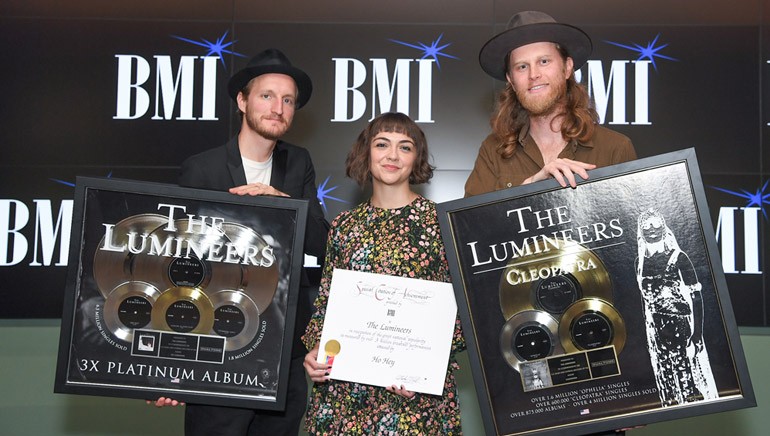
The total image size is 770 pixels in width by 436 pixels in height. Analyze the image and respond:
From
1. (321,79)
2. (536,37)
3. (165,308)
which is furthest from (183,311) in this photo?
(321,79)

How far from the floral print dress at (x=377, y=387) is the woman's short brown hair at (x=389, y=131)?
22cm

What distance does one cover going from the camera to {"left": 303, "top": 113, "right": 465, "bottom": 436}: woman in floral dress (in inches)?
91.3

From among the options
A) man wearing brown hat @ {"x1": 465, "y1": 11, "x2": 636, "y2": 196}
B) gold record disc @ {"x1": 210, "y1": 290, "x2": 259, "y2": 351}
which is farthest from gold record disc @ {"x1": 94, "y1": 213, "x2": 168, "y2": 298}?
man wearing brown hat @ {"x1": 465, "y1": 11, "x2": 636, "y2": 196}

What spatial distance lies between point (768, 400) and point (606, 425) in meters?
2.42

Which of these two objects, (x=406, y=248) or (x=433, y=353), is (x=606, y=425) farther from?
(x=406, y=248)

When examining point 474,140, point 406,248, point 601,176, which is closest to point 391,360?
point 406,248

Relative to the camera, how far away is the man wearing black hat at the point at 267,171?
264 cm

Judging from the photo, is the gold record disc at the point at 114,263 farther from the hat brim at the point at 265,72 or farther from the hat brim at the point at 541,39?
the hat brim at the point at 541,39

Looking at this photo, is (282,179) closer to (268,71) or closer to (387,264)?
(268,71)

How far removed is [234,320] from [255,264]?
0.63ft

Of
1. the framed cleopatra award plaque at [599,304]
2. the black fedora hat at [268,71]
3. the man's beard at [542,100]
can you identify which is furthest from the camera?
the black fedora hat at [268,71]

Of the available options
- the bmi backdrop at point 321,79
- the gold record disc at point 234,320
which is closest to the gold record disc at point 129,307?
the gold record disc at point 234,320

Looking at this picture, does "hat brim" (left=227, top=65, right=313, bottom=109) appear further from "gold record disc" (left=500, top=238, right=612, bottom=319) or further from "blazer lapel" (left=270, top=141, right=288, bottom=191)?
"gold record disc" (left=500, top=238, right=612, bottom=319)

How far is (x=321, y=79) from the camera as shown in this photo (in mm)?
4234
